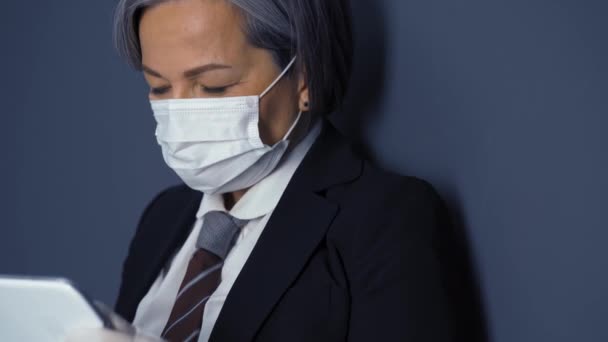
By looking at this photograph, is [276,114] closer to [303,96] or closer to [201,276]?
[303,96]

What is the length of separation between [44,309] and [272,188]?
1.73ft

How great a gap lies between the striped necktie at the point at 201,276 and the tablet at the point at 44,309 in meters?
0.35

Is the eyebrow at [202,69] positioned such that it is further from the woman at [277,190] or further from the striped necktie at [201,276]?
the striped necktie at [201,276]

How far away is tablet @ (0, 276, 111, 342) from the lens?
33.0 inches

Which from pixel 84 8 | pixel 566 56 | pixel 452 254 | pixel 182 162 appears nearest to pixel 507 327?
pixel 452 254

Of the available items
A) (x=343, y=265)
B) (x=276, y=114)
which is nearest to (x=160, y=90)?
(x=276, y=114)

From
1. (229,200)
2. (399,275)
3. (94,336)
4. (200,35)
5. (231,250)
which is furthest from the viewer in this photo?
(229,200)

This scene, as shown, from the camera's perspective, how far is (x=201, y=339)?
1.26 m

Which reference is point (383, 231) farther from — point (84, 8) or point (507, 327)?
point (84, 8)

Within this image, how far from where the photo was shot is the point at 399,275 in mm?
1130

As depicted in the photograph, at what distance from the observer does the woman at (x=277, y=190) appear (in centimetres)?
116

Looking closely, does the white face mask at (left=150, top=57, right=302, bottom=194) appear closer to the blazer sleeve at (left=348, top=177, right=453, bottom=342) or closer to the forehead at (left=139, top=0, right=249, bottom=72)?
the forehead at (left=139, top=0, right=249, bottom=72)

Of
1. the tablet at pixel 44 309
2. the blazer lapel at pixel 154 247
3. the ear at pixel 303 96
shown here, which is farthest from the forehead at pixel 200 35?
the tablet at pixel 44 309

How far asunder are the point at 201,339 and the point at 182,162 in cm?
29
